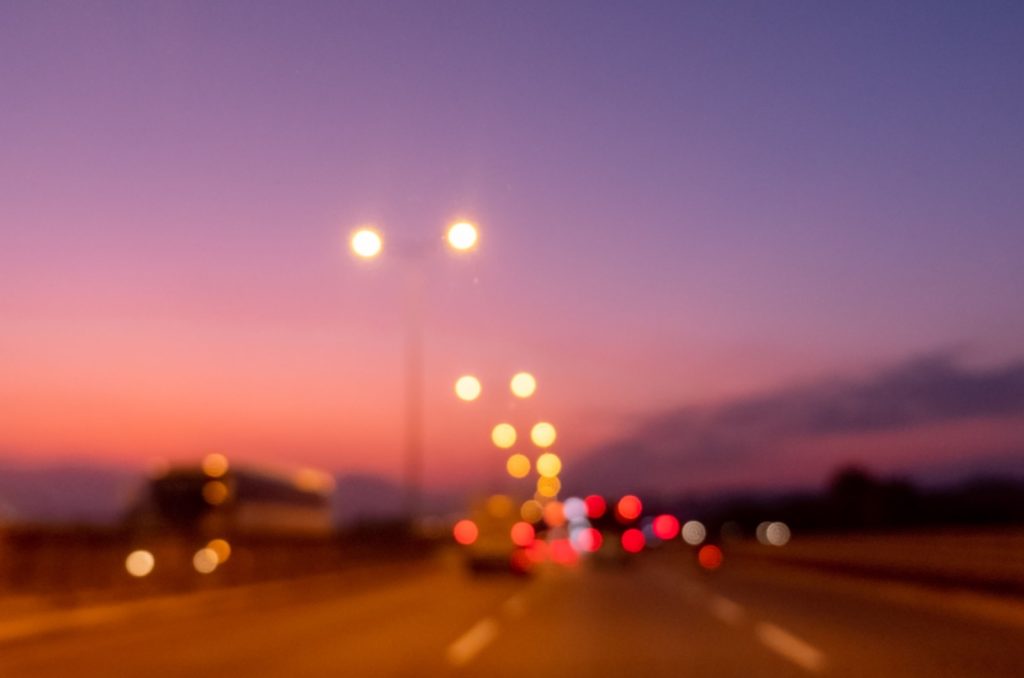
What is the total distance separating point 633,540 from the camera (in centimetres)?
5831

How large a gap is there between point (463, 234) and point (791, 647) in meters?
10.8

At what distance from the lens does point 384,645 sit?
20234 mm

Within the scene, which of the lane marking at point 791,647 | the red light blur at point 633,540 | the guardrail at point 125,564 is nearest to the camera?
the lane marking at point 791,647

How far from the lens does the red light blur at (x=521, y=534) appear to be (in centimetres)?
4934

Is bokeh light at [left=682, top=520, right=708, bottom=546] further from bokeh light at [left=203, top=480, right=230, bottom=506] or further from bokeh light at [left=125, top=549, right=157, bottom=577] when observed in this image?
bokeh light at [left=125, top=549, right=157, bottom=577]

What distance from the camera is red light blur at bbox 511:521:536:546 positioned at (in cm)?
4934

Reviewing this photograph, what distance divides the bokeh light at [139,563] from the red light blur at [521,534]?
18.2 metres

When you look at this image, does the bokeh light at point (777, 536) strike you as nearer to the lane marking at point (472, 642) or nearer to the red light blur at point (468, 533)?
the red light blur at point (468, 533)

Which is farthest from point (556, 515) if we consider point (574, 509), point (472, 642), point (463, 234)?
point (472, 642)

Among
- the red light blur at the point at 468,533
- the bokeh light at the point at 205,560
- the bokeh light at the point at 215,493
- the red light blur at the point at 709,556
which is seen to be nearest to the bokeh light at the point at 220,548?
the bokeh light at the point at 205,560

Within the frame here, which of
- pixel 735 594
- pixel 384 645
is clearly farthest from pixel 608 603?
pixel 384 645

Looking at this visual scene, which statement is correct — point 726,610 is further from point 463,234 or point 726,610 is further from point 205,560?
point 205,560

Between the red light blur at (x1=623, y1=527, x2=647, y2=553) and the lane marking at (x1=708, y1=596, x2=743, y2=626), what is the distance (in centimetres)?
2317

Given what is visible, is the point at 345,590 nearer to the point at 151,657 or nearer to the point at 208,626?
the point at 208,626
